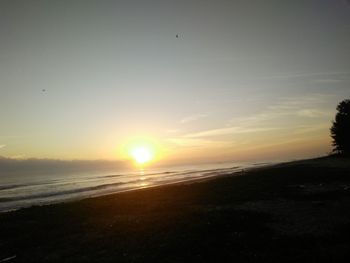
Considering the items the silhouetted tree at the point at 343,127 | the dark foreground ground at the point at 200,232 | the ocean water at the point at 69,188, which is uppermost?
the silhouetted tree at the point at 343,127

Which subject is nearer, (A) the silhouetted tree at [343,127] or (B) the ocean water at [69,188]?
(B) the ocean water at [69,188]

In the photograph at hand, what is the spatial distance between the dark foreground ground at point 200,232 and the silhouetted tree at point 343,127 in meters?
53.6

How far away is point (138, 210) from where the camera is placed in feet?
84.7

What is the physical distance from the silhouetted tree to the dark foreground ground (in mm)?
53621

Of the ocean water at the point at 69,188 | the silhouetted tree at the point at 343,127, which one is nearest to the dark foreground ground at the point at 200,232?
the ocean water at the point at 69,188

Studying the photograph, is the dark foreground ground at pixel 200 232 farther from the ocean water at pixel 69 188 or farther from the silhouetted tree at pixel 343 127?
the silhouetted tree at pixel 343 127

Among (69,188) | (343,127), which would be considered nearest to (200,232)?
(69,188)

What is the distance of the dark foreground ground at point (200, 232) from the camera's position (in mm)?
12594

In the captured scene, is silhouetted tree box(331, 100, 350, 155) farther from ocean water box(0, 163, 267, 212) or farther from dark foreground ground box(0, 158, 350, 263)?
dark foreground ground box(0, 158, 350, 263)

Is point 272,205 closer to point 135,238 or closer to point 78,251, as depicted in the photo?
point 135,238

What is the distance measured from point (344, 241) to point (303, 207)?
7.86 metres

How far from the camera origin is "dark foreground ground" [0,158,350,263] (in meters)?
12.6

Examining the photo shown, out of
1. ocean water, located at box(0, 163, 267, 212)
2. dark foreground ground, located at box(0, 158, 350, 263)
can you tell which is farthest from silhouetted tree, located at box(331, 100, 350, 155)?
dark foreground ground, located at box(0, 158, 350, 263)

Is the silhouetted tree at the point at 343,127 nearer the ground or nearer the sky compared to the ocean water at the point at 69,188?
nearer the sky
